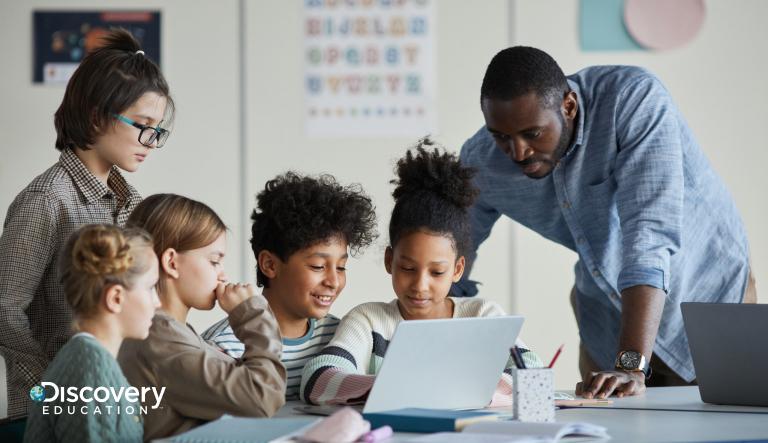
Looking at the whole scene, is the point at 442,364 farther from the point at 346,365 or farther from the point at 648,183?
the point at 648,183

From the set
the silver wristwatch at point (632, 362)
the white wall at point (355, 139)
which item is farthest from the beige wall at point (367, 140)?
the silver wristwatch at point (632, 362)

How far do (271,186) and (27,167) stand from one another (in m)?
1.61

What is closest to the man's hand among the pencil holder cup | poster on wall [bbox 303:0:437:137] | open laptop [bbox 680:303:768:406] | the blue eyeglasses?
open laptop [bbox 680:303:768:406]

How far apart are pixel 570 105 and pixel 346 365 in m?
0.77

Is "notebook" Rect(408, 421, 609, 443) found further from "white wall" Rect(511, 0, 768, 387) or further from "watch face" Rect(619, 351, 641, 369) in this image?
"white wall" Rect(511, 0, 768, 387)

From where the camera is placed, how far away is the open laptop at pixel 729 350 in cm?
164

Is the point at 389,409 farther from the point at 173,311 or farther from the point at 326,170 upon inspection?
the point at 326,170

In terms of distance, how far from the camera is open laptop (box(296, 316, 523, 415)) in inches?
55.5

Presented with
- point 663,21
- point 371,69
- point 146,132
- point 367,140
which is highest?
point 663,21

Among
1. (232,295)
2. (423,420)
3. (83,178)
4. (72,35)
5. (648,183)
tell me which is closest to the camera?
(423,420)

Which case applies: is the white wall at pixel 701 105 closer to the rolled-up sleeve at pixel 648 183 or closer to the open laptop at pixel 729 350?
the rolled-up sleeve at pixel 648 183

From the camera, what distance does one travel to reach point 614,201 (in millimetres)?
2201

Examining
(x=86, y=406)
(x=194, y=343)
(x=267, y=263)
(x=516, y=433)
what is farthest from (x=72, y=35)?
(x=516, y=433)

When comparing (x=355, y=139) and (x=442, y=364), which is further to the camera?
(x=355, y=139)
